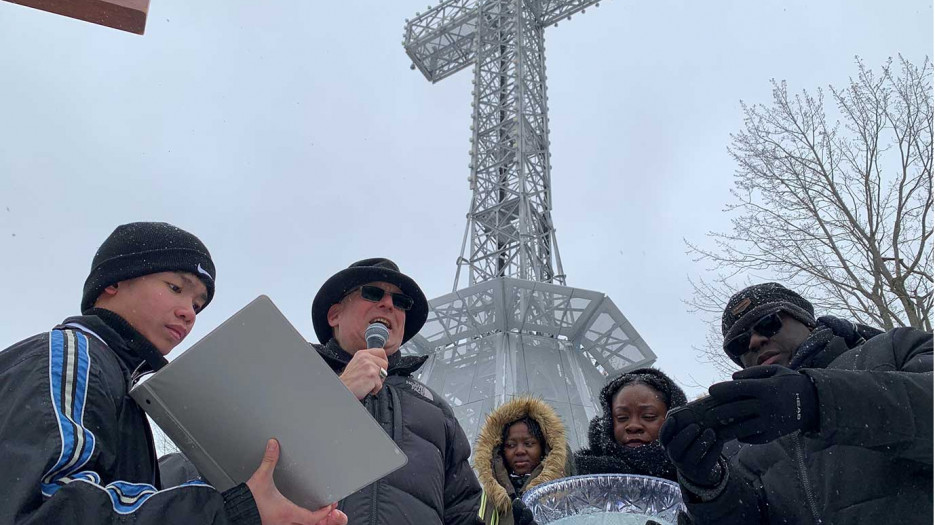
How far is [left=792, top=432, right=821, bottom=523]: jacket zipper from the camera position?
2610mm

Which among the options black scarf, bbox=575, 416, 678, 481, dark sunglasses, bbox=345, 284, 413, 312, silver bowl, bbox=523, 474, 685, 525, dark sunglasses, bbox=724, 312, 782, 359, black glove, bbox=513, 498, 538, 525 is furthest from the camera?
black scarf, bbox=575, 416, 678, 481

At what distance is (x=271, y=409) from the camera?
2006 millimetres

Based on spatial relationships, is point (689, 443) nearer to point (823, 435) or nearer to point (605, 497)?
point (823, 435)

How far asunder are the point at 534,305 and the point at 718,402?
1703 cm

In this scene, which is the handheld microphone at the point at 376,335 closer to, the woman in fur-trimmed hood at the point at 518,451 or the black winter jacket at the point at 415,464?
the black winter jacket at the point at 415,464

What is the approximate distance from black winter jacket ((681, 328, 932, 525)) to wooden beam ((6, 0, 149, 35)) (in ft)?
7.83

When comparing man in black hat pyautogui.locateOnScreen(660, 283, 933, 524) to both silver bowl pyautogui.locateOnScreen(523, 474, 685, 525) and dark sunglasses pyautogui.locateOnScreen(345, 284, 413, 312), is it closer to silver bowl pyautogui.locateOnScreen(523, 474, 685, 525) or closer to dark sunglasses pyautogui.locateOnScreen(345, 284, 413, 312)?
silver bowl pyautogui.locateOnScreen(523, 474, 685, 525)

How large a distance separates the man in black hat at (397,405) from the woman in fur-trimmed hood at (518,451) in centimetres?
93

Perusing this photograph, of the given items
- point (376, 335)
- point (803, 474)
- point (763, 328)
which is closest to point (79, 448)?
point (376, 335)

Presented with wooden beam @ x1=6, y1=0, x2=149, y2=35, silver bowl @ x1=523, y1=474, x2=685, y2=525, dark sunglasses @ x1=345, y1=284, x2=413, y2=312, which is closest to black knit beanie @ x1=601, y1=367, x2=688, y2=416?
silver bowl @ x1=523, y1=474, x2=685, y2=525

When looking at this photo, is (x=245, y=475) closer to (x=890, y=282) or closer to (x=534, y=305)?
(x=890, y=282)

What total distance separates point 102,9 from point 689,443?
90.3 inches

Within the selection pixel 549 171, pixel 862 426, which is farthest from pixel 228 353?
pixel 549 171

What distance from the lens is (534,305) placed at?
19281mm
